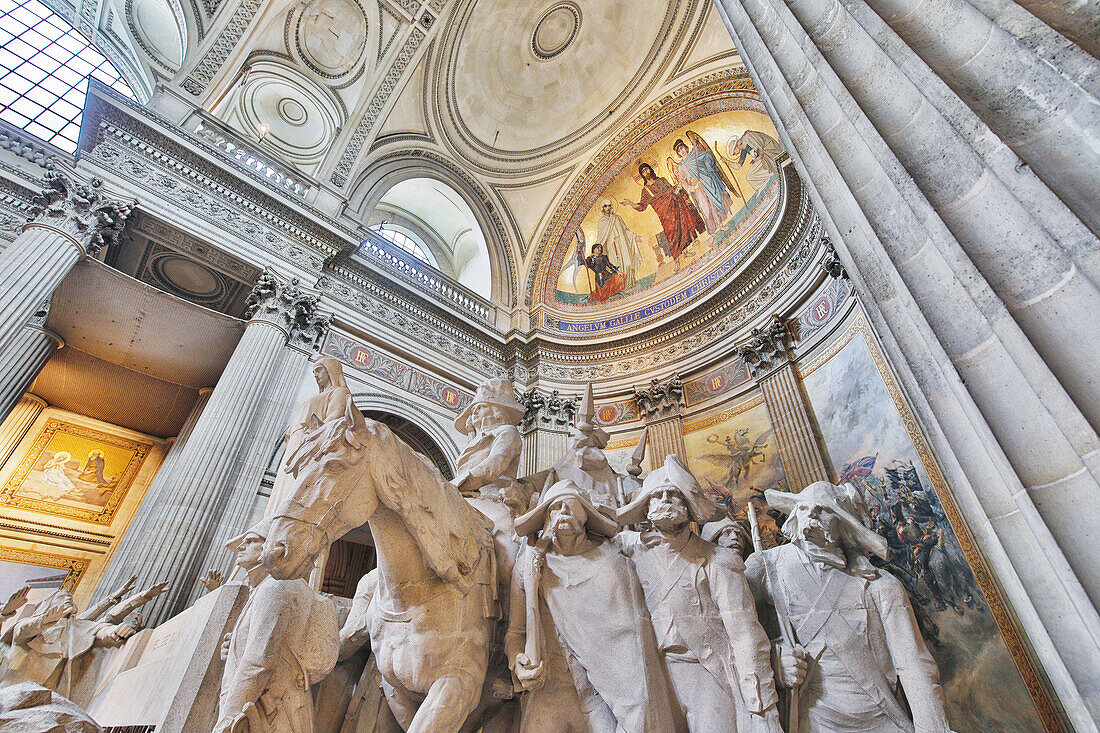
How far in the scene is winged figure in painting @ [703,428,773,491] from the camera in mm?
7195

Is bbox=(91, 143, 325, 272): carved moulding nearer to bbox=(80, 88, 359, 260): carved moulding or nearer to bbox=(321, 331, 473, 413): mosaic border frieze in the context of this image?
bbox=(80, 88, 359, 260): carved moulding

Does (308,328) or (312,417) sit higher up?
(308,328)

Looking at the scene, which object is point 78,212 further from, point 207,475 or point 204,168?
point 207,475

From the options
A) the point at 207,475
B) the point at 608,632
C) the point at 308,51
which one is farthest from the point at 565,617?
the point at 308,51

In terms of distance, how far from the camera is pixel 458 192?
1102cm

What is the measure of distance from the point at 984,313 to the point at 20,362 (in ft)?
24.6

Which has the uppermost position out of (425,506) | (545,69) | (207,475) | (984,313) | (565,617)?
(545,69)

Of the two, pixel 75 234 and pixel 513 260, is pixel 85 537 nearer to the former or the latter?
pixel 75 234

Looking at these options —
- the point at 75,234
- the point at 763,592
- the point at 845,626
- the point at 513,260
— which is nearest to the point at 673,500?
the point at 763,592

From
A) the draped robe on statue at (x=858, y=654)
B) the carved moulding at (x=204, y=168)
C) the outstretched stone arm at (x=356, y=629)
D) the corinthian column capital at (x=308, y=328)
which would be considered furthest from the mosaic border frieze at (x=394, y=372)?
the draped robe on statue at (x=858, y=654)

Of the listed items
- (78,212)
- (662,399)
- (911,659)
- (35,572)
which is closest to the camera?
(911,659)

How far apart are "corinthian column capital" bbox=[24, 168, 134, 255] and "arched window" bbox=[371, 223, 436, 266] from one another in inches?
242

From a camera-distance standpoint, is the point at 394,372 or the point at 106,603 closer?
the point at 106,603

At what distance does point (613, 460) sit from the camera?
28.9 feet
